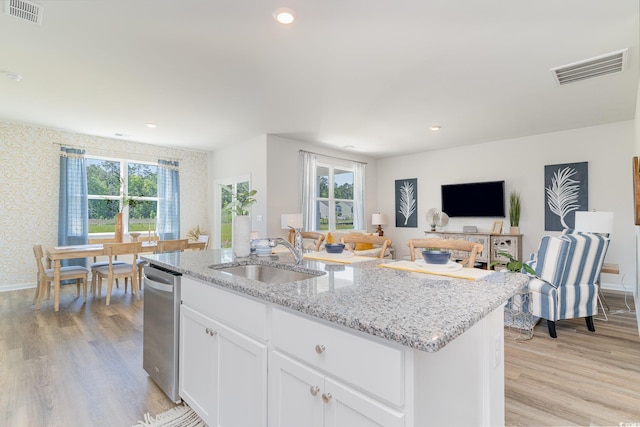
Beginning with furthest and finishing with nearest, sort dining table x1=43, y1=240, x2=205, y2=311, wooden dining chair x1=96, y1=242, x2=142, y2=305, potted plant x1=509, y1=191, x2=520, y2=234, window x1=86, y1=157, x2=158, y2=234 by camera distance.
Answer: window x1=86, y1=157, x2=158, y2=234, potted plant x1=509, y1=191, x2=520, y2=234, wooden dining chair x1=96, y1=242, x2=142, y2=305, dining table x1=43, y1=240, x2=205, y2=311

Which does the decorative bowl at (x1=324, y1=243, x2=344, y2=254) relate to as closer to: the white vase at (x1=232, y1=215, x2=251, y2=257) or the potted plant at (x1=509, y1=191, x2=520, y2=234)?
the white vase at (x1=232, y1=215, x2=251, y2=257)

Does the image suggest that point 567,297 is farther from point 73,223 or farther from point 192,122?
point 73,223

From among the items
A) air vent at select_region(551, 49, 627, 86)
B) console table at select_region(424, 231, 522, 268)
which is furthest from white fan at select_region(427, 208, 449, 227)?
air vent at select_region(551, 49, 627, 86)

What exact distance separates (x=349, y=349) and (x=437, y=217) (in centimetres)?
598

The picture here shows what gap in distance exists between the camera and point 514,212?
5570 mm

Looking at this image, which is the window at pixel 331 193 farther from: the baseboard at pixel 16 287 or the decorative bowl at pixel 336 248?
the baseboard at pixel 16 287

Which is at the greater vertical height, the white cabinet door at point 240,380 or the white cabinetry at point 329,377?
the white cabinetry at point 329,377

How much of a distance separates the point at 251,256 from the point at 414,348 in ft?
5.51

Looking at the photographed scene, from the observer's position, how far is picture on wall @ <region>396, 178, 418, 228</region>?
23.0ft

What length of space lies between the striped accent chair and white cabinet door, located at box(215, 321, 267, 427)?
2.98 m

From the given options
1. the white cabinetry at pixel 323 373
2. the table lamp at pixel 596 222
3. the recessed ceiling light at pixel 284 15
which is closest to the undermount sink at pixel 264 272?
the white cabinetry at pixel 323 373

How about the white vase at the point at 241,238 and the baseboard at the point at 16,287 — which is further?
the baseboard at the point at 16,287

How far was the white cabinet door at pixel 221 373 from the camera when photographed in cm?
129

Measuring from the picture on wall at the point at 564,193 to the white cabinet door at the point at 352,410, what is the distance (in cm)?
581
